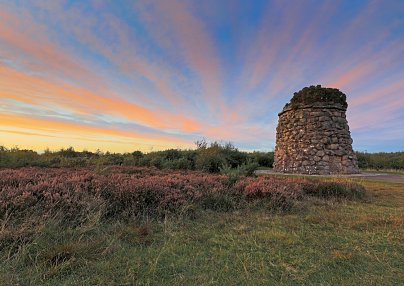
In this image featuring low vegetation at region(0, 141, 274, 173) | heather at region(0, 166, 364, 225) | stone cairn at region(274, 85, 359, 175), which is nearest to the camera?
heather at region(0, 166, 364, 225)

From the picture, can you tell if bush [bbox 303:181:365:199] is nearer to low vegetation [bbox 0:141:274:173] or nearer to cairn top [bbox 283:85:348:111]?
low vegetation [bbox 0:141:274:173]

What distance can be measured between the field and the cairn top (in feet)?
34.1

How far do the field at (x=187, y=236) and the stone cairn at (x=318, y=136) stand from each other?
29.1 feet

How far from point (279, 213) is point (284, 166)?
1147 centimetres

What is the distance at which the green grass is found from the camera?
2.62 meters

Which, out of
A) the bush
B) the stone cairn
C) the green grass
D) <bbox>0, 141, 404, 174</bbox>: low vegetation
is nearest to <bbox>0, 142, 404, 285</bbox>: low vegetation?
the green grass

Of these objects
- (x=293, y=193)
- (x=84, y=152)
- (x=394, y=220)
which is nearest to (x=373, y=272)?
(x=394, y=220)

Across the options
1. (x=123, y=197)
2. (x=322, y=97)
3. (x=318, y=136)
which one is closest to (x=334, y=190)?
(x=123, y=197)

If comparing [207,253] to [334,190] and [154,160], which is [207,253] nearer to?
[334,190]

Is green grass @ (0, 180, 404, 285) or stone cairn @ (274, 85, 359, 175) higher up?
stone cairn @ (274, 85, 359, 175)

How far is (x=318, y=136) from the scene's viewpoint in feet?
49.8

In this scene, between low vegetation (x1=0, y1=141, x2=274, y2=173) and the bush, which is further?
low vegetation (x1=0, y1=141, x2=274, y2=173)

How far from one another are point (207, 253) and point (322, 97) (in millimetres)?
14995

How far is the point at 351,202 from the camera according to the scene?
6730mm
